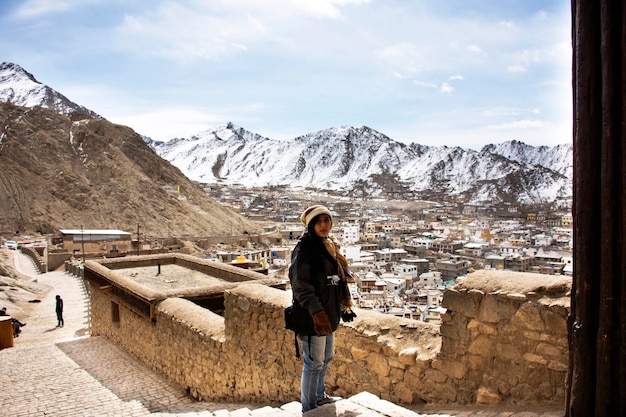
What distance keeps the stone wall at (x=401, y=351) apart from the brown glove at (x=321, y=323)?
103 cm

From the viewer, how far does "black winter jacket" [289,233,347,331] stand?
277 cm

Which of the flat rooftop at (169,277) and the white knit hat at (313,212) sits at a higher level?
the white knit hat at (313,212)

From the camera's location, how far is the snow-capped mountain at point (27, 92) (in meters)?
148

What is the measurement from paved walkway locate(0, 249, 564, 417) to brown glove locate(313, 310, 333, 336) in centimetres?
50

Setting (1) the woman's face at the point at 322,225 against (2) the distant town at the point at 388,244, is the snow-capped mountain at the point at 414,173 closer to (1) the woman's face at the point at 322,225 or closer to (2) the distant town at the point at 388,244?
(2) the distant town at the point at 388,244

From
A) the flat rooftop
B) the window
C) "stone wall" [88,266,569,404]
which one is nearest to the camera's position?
"stone wall" [88,266,569,404]

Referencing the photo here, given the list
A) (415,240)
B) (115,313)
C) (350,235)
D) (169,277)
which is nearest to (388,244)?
(415,240)

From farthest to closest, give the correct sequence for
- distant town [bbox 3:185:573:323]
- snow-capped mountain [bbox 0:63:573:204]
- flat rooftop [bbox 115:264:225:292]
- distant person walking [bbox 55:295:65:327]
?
snow-capped mountain [bbox 0:63:573:204] < distant town [bbox 3:185:573:323] < distant person walking [bbox 55:295:65:327] < flat rooftop [bbox 115:264:225:292]

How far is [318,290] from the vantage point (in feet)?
9.37

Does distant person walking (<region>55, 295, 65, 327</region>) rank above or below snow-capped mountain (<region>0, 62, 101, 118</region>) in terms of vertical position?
below

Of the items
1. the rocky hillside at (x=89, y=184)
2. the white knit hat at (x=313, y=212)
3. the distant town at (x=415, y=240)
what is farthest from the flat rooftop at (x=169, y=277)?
the rocky hillside at (x=89, y=184)

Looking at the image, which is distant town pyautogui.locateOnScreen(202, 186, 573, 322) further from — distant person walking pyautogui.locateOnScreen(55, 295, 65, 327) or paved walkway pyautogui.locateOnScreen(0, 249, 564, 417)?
distant person walking pyautogui.locateOnScreen(55, 295, 65, 327)

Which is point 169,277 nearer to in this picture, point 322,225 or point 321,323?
point 322,225

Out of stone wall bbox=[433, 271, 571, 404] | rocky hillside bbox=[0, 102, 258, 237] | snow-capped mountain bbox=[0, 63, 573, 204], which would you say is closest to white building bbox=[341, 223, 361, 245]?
rocky hillside bbox=[0, 102, 258, 237]
